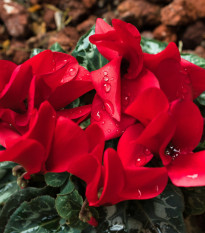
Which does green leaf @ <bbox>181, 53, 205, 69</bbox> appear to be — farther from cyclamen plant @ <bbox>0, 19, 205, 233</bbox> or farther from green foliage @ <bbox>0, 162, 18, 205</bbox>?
green foliage @ <bbox>0, 162, 18, 205</bbox>

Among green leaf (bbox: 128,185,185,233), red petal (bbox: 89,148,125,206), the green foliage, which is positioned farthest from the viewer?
the green foliage

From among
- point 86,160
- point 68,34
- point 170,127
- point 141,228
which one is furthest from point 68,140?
point 68,34

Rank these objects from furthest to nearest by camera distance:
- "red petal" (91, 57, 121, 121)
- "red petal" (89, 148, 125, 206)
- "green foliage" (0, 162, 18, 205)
A: 1. "green foliage" (0, 162, 18, 205)
2. "red petal" (91, 57, 121, 121)
3. "red petal" (89, 148, 125, 206)

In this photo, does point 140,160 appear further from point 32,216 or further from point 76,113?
point 32,216

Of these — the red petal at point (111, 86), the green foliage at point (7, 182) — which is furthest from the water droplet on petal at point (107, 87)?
the green foliage at point (7, 182)

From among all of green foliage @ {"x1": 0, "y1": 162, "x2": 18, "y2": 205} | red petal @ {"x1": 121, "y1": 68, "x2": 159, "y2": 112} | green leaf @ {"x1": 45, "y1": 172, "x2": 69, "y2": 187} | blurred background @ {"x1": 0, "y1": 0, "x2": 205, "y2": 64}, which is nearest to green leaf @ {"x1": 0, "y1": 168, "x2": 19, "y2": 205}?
green foliage @ {"x1": 0, "y1": 162, "x2": 18, "y2": 205}

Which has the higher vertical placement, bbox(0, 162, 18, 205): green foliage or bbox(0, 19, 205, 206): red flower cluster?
bbox(0, 19, 205, 206): red flower cluster

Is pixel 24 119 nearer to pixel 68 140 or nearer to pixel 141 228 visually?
pixel 68 140

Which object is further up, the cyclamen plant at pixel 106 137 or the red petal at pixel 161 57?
the red petal at pixel 161 57

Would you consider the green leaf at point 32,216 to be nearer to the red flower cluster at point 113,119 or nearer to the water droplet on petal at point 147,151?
the red flower cluster at point 113,119
